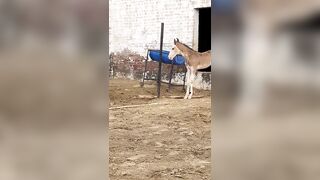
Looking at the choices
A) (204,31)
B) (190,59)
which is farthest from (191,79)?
(204,31)

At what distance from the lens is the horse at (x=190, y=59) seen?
2.11 metres

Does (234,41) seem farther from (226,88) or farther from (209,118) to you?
(209,118)

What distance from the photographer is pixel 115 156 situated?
6.95 ft

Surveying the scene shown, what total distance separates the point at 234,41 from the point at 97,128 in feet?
2.13

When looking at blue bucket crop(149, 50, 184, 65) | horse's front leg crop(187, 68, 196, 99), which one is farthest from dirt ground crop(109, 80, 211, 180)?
blue bucket crop(149, 50, 184, 65)

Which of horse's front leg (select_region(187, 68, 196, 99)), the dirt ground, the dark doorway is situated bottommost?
the dirt ground

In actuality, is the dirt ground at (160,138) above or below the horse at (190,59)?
below

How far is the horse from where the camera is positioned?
83.1 inches

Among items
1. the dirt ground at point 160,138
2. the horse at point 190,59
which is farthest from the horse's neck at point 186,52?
the dirt ground at point 160,138

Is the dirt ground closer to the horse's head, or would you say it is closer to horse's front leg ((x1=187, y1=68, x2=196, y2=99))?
horse's front leg ((x1=187, y1=68, x2=196, y2=99))

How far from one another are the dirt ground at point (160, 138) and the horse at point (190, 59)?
0.23 feet

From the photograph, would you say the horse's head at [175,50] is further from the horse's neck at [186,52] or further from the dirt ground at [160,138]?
the dirt ground at [160,138]

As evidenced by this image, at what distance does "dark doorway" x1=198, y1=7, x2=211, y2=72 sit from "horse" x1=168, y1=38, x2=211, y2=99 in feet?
0.09

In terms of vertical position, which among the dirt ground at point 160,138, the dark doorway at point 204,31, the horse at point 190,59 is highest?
the dark doorway at point 204,31
